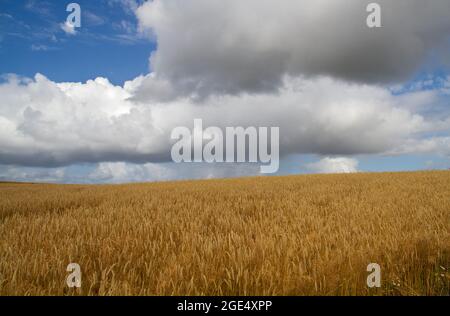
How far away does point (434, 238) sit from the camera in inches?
179

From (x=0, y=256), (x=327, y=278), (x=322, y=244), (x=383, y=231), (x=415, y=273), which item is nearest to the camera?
(x=327, y=278)

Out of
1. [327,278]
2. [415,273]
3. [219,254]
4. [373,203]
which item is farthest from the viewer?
[373,203]

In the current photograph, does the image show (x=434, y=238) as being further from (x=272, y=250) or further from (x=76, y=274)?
(x=76, y=274)

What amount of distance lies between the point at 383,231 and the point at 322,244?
1.46 m

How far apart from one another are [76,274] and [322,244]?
9.94ft
